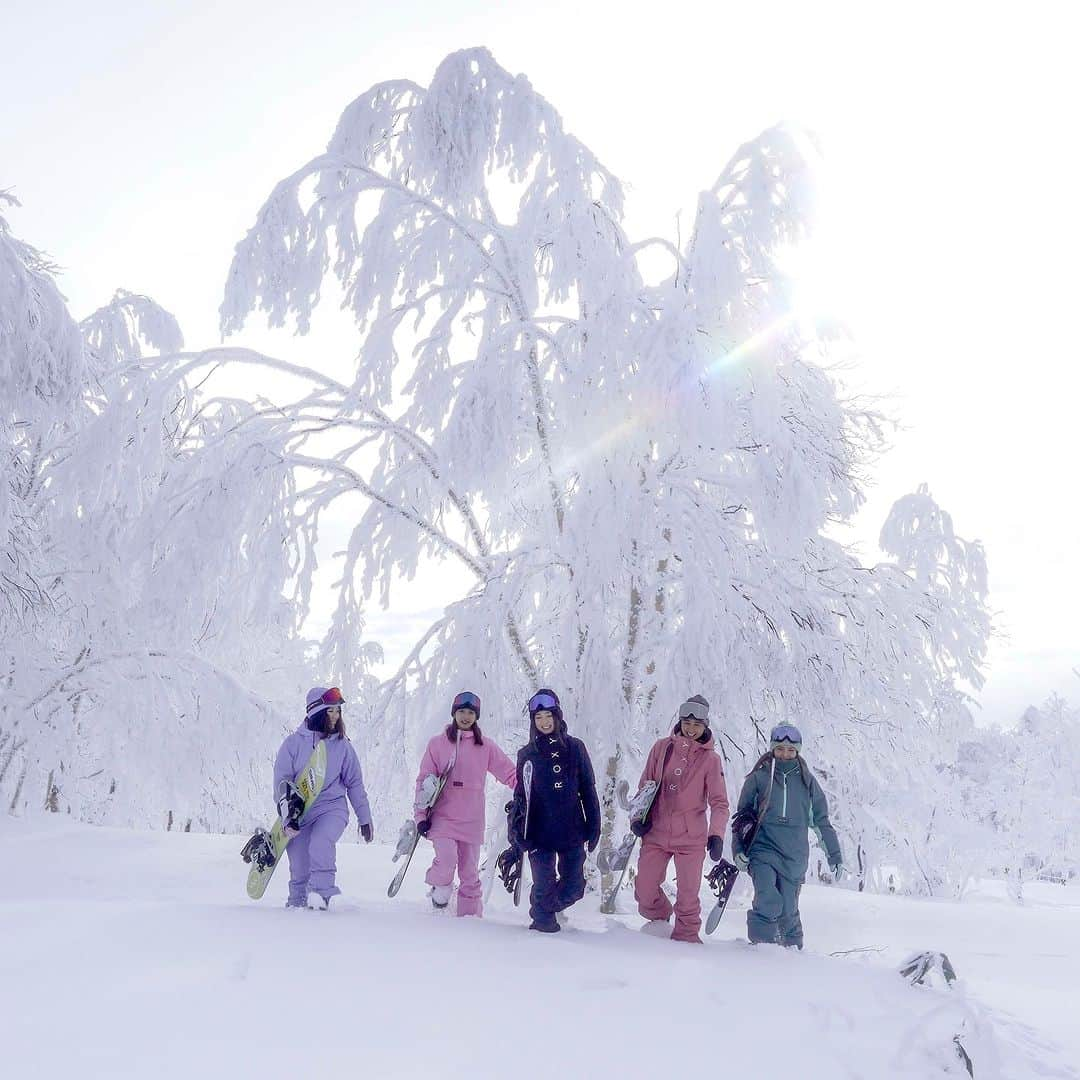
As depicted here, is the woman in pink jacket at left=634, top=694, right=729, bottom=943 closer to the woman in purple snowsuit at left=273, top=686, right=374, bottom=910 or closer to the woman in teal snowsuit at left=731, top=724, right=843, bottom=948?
the woman in teal snowsuit at left=731, top=724, right=843, bottom=948

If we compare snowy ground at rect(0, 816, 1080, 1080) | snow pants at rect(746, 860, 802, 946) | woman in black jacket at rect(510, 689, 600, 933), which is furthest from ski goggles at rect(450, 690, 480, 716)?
snow pants at rect(746, 860, 802, 946)

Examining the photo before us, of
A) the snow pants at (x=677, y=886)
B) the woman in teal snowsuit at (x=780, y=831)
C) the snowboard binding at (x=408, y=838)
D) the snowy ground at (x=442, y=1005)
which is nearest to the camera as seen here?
the snowy ground at (x=442, y=1005)

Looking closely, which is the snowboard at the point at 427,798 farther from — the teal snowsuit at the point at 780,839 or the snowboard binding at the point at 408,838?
the teal snowsuit at the point at 780,839

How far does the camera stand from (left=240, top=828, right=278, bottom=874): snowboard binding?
5.51m

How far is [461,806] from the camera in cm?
590

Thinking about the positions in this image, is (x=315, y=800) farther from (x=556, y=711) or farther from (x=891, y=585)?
(x=891, y=585)

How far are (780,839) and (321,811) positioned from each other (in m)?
2.84

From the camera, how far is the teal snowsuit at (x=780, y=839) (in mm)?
5672

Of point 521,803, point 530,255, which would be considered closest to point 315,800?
point 521,803

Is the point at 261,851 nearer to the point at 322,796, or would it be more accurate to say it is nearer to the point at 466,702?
the point at 322,796

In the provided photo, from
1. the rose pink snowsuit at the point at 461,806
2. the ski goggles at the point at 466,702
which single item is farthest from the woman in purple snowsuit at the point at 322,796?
the ski goggles at the point at 466,702

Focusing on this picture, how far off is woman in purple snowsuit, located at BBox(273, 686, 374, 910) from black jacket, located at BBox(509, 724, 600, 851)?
3.07 feet

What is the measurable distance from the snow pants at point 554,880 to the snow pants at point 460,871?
62cm

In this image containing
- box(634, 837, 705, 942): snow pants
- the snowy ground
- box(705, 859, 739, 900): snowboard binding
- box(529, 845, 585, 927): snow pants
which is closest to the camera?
the snowy ground
